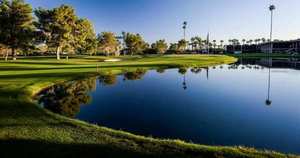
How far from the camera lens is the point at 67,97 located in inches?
912

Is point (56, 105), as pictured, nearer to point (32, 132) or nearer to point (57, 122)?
point (57, 122)

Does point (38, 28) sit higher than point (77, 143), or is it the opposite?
point (38, 28)

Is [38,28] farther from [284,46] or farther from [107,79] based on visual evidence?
[284,46]

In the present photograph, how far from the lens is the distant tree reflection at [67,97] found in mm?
18922

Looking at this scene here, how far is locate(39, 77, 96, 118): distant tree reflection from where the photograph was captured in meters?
18.9

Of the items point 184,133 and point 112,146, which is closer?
point 112,146

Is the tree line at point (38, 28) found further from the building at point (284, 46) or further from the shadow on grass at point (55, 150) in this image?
the building at point (284, 46)

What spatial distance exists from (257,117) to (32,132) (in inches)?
470

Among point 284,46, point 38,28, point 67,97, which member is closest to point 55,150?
point 67,97

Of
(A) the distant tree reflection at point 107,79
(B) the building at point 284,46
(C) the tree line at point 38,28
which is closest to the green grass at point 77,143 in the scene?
(A) the distant tree reflection at point 107,79

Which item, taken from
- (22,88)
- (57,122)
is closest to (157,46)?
(22,88)

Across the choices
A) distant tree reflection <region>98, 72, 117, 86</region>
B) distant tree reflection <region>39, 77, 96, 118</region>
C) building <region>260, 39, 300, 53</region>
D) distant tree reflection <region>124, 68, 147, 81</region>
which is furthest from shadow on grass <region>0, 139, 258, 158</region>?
building <region>260, 39, 300, 53</region>

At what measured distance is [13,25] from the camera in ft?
207

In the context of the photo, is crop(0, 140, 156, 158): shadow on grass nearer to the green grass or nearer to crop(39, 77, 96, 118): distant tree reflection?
the green grass
